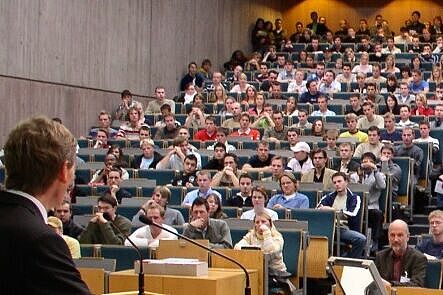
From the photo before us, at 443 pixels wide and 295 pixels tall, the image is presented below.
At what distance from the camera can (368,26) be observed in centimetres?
2475

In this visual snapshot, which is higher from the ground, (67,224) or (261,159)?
(261,159)

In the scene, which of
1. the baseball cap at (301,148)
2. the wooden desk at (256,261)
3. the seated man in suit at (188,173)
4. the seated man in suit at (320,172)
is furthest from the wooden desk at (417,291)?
the baseball cap at (301,148)

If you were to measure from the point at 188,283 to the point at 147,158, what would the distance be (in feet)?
22.7

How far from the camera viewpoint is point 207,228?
29.3 feet

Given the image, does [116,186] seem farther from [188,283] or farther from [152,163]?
[188,283]

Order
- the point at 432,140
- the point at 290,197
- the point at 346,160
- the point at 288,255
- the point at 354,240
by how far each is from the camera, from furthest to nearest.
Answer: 1. the point at 432,140
2. the point at 346,160
3. the point at 290,197
4. the point at 354,240
5. the point at 288,255

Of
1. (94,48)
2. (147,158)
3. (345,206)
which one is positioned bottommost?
(345,206)

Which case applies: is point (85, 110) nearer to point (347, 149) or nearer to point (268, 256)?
point (347, 149)

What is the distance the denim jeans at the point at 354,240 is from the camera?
9.91 meters

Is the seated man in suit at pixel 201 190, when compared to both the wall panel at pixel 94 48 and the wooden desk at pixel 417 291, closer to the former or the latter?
the wall panel at pixel 94 48

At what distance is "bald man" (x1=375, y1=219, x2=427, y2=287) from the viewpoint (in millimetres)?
7777

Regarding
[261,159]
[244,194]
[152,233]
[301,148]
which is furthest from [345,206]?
[261,159]

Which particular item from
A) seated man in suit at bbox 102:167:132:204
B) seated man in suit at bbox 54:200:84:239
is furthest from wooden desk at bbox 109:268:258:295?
seated man in suit at bbox 102:167:132:204

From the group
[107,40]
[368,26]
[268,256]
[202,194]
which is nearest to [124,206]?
[202,194]
